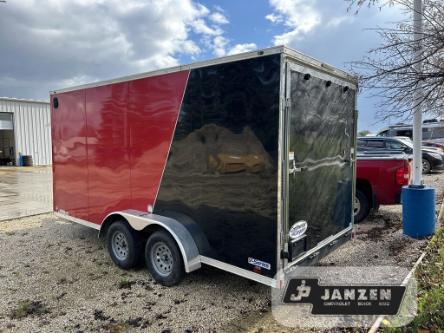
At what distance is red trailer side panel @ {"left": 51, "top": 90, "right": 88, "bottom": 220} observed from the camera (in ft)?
18.2

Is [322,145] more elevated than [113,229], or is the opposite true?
[322,145]

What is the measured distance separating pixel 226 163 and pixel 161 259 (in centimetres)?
156

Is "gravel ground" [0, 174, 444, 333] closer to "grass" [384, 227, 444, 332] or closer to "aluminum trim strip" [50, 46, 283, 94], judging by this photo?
"grass" [384, 227, 444, 332]

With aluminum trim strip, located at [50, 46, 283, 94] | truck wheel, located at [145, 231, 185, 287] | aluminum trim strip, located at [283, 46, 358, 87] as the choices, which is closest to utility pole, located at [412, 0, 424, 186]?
aluminum trim strip, located at [283, 46, 358, 87]

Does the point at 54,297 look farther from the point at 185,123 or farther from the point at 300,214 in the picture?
the point at 300,214

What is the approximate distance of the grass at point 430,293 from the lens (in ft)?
10.1

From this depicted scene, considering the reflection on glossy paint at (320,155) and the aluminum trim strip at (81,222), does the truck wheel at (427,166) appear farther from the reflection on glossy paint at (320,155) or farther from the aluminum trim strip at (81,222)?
the aluminum trim strip at (81,222)

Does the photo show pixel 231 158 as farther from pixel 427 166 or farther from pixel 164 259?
pixel 427 166

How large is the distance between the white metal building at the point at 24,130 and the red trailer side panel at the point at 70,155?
18.0m

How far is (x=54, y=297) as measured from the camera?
3969 millimetres

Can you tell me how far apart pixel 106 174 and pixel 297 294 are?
10.4ft

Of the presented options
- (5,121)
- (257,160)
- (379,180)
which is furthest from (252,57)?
(5,121)

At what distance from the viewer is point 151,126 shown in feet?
14.3

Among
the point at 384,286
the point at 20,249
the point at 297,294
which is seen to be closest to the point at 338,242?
the point at 384,286
